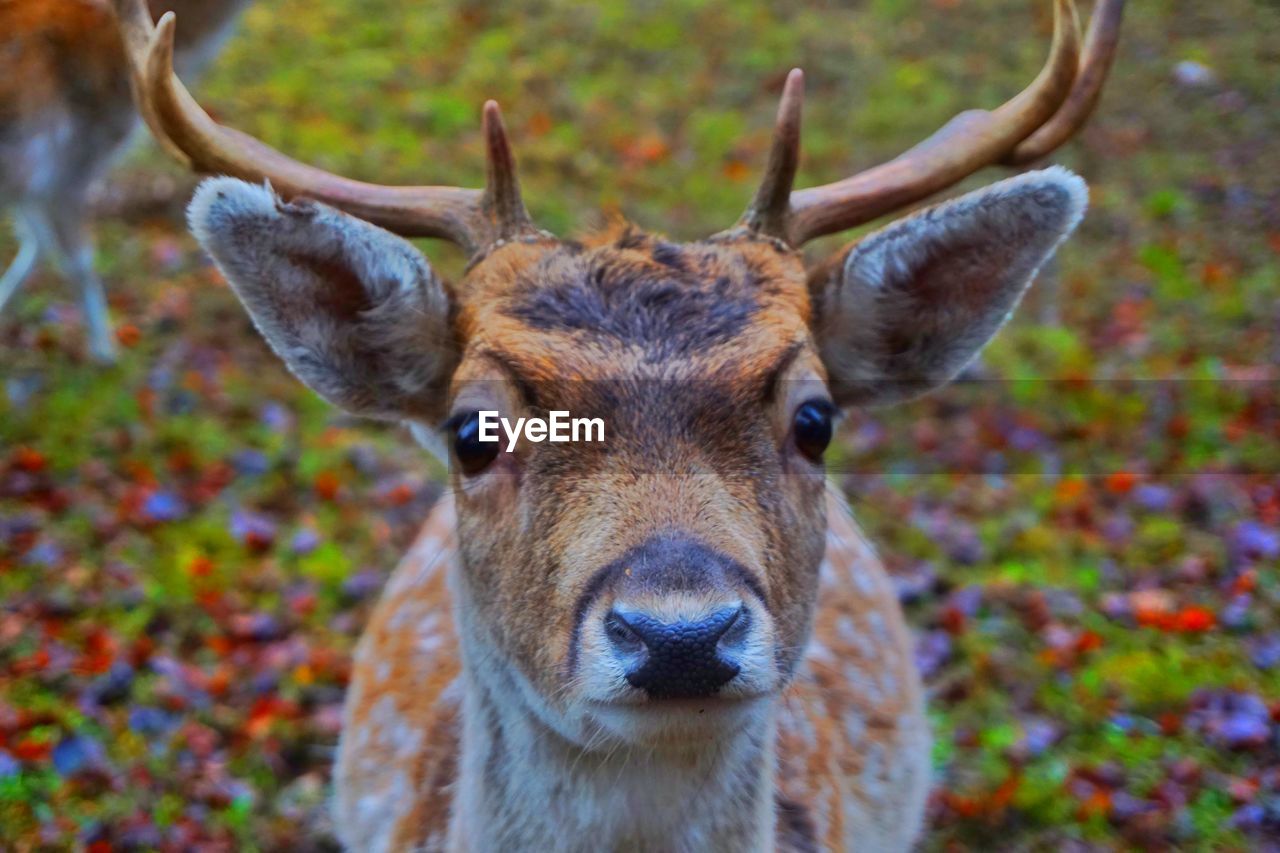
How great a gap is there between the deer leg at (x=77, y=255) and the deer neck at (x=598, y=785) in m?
4.19

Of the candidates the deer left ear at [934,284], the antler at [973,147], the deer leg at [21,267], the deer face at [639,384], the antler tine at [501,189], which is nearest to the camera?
the deer face at [639,384]

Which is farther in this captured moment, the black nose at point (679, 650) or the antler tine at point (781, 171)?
the antler tine at point (781, 171)

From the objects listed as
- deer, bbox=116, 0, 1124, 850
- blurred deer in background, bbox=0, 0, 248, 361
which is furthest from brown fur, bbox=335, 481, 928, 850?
blurred deer in background, bbox=0, 0, 248, 361

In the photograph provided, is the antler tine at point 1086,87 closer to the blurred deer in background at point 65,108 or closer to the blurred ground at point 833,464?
the blurred ground at point 833,464

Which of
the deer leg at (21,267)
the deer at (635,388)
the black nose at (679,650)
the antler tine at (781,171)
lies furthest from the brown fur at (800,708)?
the deer leg at (21,267)

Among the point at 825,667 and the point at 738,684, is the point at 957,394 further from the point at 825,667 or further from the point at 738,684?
the point at 738,684

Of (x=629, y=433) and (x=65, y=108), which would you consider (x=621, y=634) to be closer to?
(x=629, y=433)

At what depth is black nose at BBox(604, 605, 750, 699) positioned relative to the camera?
202 cm

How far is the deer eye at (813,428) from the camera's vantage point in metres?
2.59

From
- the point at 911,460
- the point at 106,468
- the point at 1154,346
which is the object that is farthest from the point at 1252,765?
the point at 106,468

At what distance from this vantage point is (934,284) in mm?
2918

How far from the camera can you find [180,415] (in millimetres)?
6156

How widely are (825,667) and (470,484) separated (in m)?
1.57

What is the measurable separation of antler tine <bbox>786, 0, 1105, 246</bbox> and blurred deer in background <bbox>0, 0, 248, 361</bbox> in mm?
3705
